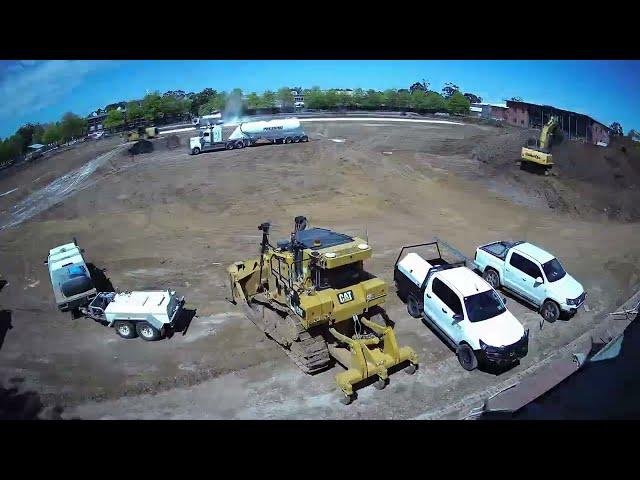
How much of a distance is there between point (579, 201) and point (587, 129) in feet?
11.5

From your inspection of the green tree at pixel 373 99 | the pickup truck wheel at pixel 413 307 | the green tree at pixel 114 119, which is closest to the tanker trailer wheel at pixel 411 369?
the pickup truck wheel at pixel 413 307

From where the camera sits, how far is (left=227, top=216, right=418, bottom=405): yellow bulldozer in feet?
27.3

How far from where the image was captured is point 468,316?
9133 millimetres

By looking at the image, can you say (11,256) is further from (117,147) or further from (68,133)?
(117,147)

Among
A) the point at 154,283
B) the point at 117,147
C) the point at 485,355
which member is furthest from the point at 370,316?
the point at 117,147

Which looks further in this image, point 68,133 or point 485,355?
point 68,133

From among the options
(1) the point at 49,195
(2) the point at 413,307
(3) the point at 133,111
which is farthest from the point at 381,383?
(3) the point at 133,111

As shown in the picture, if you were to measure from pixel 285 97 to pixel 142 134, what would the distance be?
12.3m

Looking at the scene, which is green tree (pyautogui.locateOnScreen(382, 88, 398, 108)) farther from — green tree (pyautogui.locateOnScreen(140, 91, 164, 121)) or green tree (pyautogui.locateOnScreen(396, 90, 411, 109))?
green tree (pyautogui.locateOnScreen(140, 91, 164, 121))

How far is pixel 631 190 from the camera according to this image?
1955 cm

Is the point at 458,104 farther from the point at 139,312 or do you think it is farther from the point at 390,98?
the point at 139,312

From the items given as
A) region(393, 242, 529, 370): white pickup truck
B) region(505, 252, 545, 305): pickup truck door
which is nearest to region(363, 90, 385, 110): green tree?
region(505, 252, 545, 305): pickup truck door

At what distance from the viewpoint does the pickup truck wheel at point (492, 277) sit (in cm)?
1210
